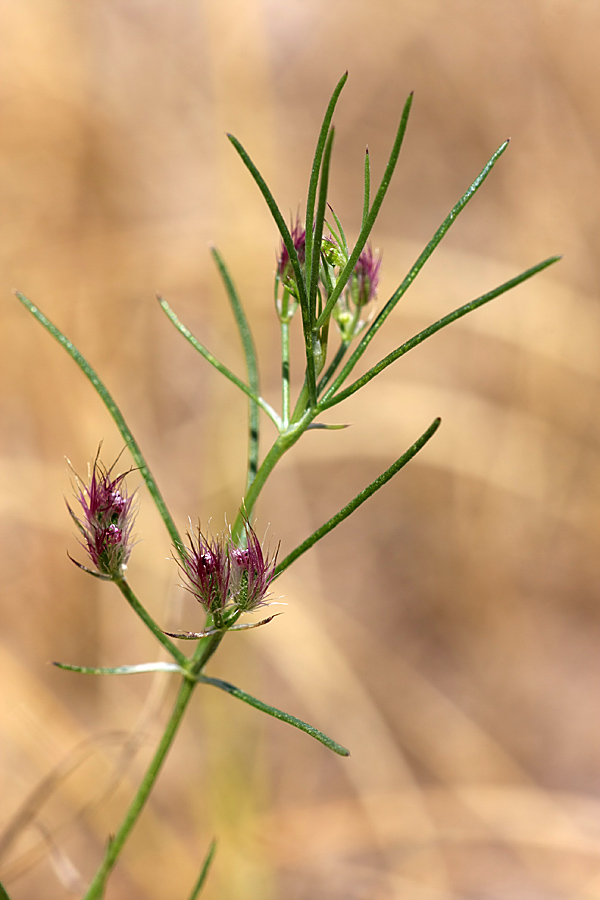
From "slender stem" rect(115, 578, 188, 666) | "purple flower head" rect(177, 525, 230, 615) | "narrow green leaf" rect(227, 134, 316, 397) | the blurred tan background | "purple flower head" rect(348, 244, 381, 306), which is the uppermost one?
the blurred tan background

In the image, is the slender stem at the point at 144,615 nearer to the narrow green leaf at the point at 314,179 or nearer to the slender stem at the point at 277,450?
the slender stem at the point at 277,450

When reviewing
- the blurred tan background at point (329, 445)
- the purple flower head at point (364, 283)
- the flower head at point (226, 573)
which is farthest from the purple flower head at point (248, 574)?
the blurred tan background at point (329, 445)

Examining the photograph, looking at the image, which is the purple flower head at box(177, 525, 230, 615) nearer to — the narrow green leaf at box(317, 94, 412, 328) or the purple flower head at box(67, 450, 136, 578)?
the purple flower head at box(67, 450, 136, 578)

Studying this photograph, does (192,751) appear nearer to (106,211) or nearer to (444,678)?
(444,678)

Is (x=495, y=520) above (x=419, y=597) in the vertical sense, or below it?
above

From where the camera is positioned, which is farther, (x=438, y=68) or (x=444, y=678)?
(x=438, y=68)

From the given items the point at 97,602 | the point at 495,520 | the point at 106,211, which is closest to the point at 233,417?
the point at 97,602

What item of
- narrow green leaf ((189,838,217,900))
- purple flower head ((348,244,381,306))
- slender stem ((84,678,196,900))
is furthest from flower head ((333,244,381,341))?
narrow green leaf ((189,838,217,900))

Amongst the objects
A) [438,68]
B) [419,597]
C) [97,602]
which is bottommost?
[97,602]
